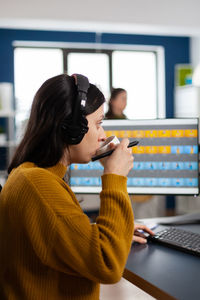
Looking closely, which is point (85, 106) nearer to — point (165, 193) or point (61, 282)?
point (61, 282)

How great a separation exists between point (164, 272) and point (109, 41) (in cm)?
546

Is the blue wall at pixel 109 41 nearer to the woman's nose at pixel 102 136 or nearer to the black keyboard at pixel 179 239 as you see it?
the black keyboard at pixel 179 239

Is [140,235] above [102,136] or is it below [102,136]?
below

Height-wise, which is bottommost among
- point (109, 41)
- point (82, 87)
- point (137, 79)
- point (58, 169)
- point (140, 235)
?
point (140, 235)

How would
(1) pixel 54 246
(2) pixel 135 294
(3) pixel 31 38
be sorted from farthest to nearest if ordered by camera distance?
(3) pixel 31 38 → (2) pixel 135 294 → (1) pixel 54 246

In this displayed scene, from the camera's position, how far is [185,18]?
16.1ft

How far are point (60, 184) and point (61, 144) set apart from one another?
106 mm

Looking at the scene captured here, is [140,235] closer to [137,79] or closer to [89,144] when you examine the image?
[89,144]

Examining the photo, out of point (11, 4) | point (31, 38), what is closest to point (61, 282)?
point (11, 4)

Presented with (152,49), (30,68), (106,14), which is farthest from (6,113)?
(152,49)

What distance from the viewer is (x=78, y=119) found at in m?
1.10

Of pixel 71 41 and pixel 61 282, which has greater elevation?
pixel 71 41

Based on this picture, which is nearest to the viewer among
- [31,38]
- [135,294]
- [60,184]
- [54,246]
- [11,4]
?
[54,246]

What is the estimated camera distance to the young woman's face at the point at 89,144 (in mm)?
1149
